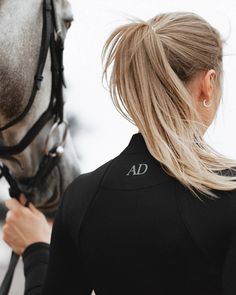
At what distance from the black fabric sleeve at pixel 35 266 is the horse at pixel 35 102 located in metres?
0.35

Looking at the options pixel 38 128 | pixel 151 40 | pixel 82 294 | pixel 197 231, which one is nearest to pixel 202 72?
pixel 151 40

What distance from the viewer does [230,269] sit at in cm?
53

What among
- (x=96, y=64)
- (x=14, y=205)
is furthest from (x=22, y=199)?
(x=96, y=64)

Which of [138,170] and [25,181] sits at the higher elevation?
[138,170]

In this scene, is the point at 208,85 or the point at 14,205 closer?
the point at 208,85

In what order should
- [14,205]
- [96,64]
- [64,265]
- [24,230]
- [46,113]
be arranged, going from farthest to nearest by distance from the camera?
[96,64] < [46,113] < [14,205] < [24,230] < [64,265]

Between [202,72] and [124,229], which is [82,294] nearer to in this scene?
[124,229]

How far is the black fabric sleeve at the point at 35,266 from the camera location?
72 centimetres

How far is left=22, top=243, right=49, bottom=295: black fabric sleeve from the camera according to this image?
72 centimetres

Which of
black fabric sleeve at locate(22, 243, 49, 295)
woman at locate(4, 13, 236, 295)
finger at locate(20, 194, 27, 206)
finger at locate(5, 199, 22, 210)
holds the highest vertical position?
woman at locate(4, 13, 236, 295)

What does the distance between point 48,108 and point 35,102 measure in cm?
5

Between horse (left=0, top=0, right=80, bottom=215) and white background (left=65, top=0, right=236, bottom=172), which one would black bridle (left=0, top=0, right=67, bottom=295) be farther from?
white background (left=65, top=0, right=236, bottom=172)

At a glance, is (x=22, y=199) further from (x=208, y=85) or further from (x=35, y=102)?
(x=208, y=85)

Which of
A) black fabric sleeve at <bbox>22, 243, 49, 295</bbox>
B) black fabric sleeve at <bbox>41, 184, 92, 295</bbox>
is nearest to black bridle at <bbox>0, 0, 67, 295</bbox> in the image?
black fabric sleeve at <bbox>22, 243, 49, 295</bbox>
